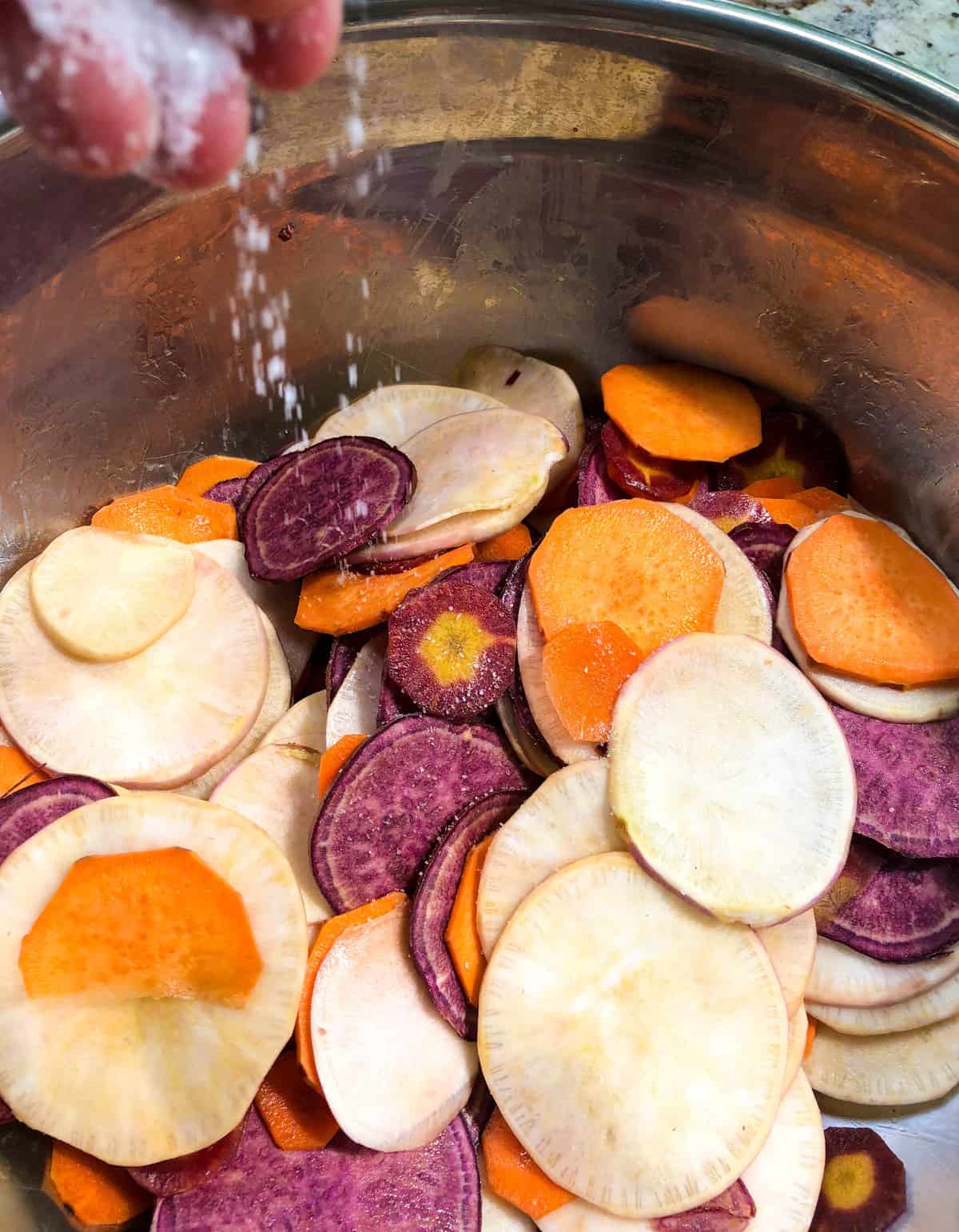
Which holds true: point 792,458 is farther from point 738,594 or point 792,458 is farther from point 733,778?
point 733,778

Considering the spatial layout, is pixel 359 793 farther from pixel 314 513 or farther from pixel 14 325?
pixel 14 325

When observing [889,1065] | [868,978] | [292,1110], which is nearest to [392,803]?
[292,1110]

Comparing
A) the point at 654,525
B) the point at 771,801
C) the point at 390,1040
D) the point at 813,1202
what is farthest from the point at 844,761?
the point at 390,1040

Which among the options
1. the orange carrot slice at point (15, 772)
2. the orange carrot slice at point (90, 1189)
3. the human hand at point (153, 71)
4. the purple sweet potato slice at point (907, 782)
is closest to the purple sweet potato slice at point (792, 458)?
the purple sweet potato slice at point (907, 782)

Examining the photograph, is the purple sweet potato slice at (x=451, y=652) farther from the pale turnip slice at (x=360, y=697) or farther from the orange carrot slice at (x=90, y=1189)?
the orange carrot slice at (x=90, y=1189)

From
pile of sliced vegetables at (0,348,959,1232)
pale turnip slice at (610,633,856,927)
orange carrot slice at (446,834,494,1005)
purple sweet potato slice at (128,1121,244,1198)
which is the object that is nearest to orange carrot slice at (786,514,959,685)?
pile of sliced vegetables at (0,348,959,1232)
